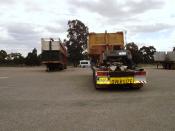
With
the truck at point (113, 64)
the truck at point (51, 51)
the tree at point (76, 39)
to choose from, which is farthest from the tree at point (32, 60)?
the truck at point (113, 64)

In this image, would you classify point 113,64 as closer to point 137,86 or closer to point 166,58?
point 137,86

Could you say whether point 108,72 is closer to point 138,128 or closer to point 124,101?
point 124,101

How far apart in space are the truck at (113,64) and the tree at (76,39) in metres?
77.7

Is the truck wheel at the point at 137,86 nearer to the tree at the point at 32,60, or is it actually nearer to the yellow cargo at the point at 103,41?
the yellow cargo at the point at 103,41

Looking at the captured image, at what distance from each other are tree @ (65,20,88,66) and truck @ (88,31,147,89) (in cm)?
7769

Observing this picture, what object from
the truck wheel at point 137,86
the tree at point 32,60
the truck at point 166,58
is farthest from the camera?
the tree at point 32,60

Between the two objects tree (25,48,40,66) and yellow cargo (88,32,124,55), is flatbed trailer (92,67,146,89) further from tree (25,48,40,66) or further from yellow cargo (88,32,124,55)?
tree (25,48,40,66)

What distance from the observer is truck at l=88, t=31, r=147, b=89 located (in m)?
16.1

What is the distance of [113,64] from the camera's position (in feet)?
60.2

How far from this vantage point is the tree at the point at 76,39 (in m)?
104

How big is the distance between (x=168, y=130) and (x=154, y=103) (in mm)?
4180

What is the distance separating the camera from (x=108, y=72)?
1617 cm

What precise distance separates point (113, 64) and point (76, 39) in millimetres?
87204

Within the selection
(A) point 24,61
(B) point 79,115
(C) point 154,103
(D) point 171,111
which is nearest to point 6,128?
(B) point 79,115
